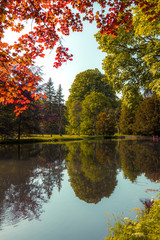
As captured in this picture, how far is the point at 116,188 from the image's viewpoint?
225 inches

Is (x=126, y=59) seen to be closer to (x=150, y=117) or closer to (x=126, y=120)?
(x=150, y=117)

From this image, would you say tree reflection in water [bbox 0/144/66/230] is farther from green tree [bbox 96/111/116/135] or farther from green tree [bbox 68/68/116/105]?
green tree [bbox 68/68/116/105]

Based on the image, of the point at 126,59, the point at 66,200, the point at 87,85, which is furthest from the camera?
the point at 87,85

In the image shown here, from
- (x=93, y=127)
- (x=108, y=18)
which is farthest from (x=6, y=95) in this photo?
(x=93, y=127)

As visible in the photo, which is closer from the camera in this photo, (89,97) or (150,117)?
(150,117)

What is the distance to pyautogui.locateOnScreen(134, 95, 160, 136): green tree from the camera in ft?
113

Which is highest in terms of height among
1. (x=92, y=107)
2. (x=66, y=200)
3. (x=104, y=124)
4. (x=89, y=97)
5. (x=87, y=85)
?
(x=87, y=85)

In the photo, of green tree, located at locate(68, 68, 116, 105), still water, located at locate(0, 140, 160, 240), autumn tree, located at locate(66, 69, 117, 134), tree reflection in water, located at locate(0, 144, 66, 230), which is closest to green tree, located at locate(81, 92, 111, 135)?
autumn tree, located at locate(66, 69, 117, 134)

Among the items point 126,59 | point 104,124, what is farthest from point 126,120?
point 126,59

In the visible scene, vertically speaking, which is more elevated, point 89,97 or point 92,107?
point 89,97

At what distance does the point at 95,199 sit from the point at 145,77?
984 centimetres

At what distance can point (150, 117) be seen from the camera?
3578cm

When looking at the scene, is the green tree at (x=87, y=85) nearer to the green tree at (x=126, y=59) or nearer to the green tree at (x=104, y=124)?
the green tree at (x=104, y=124)

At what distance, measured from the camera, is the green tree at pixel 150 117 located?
3459 cm
